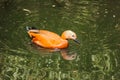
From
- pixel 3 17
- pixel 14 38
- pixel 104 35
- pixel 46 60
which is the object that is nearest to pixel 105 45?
pixel 104 35

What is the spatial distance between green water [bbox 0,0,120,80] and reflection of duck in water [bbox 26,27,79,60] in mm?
128

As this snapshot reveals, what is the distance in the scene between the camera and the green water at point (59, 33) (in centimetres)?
672

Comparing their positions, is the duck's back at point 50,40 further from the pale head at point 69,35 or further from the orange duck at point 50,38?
the pale head at point 69,35

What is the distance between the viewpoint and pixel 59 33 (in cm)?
820

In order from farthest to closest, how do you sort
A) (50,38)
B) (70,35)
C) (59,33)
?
(59,33) < (70,35) < (50,38)

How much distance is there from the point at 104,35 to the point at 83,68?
4.55 ft

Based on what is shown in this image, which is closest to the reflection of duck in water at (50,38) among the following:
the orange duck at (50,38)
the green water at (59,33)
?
the orange duck at (50,38)

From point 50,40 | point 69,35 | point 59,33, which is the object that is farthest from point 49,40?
point 59,33

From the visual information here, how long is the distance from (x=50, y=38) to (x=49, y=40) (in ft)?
0.16

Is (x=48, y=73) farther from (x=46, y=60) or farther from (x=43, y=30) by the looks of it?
(x=43, y=30)

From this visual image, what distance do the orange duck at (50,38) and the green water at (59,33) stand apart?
0.13 meters

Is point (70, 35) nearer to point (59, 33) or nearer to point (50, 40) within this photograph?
point (50, 40)

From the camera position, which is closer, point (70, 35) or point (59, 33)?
point (70, 35)

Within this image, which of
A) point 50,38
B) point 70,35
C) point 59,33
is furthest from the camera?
point 59,33
